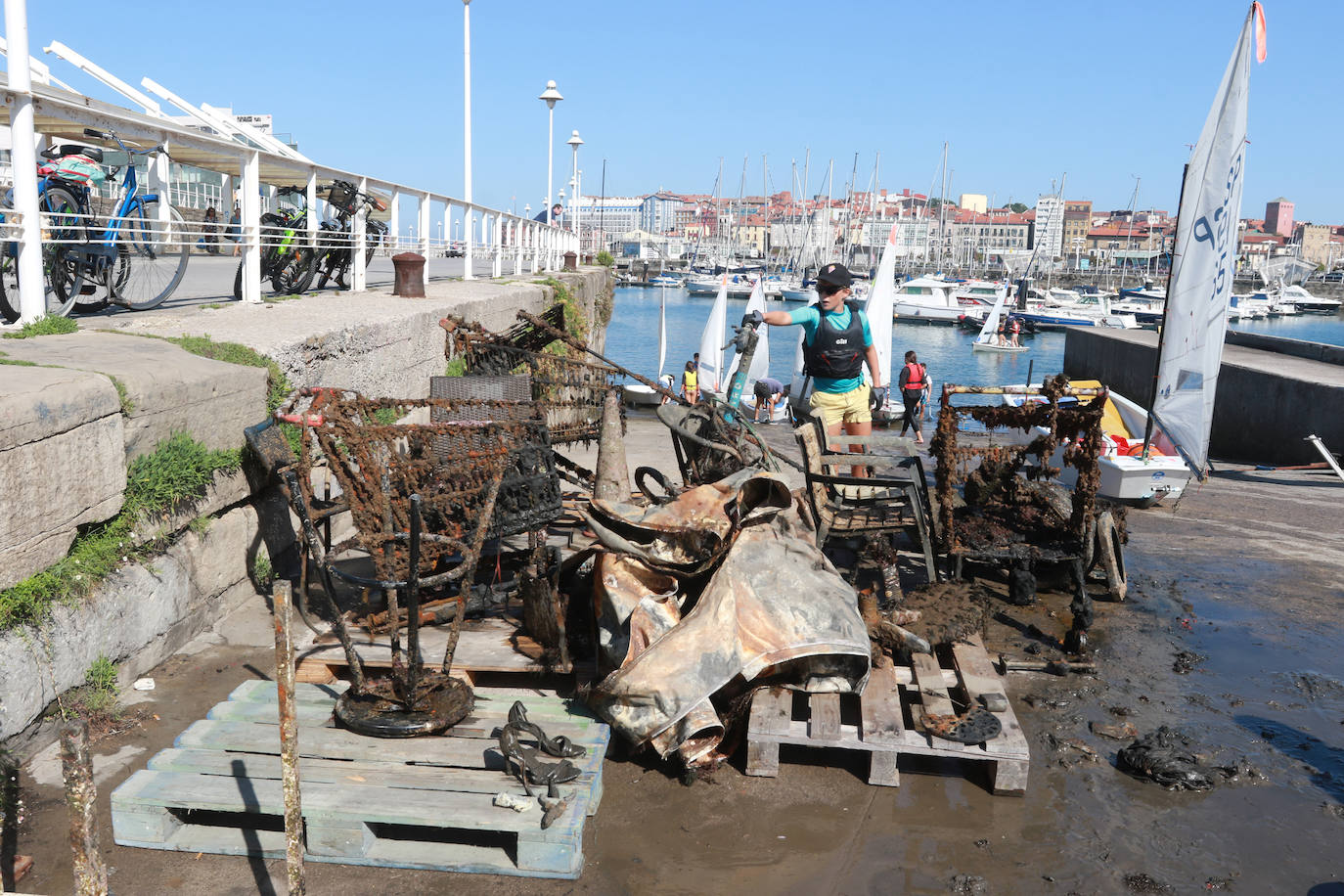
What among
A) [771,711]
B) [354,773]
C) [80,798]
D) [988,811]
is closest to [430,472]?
[354,773]

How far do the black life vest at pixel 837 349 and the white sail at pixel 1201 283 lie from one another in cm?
384

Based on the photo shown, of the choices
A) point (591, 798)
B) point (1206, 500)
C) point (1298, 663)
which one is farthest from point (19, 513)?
point (1206, 500)

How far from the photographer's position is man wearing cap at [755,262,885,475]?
688cm

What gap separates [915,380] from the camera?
17328 millimetres

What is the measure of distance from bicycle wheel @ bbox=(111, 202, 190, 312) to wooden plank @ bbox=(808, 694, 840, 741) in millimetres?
4997

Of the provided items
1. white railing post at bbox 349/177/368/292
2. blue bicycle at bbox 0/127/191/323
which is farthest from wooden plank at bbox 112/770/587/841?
white railing post at bbox 349/177/368/292

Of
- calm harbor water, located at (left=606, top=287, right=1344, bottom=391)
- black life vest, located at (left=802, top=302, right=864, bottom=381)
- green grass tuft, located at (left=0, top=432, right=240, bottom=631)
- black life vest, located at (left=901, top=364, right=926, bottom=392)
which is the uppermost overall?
A: black life vest, located at (left=802, top=302, right=864, bottom=381)

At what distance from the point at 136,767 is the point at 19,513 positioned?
105cm

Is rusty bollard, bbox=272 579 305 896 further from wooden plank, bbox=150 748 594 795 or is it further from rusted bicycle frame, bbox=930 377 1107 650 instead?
rusted bicycle frame, bbox=930 377 1107 650

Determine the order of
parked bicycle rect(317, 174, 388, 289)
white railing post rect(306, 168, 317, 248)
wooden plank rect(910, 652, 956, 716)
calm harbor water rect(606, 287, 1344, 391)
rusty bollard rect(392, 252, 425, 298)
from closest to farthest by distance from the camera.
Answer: wooden plank rect(910, 652, 956, 716) < white railing post rect(306, 168, 317, 248) < rusty bollard rect(392, 252, 425, 298) < parked bicycle rect(317, 174, 388, 289) < calm harbor water rect(606, 287, 1344, 391)

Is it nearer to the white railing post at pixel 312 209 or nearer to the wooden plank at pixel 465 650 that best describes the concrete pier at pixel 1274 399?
the wooden plank at pixel 465 650

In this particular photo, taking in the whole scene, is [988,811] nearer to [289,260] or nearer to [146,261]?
[146,261]

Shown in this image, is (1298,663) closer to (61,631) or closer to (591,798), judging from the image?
(591,798)

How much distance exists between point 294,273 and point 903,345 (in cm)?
4672
